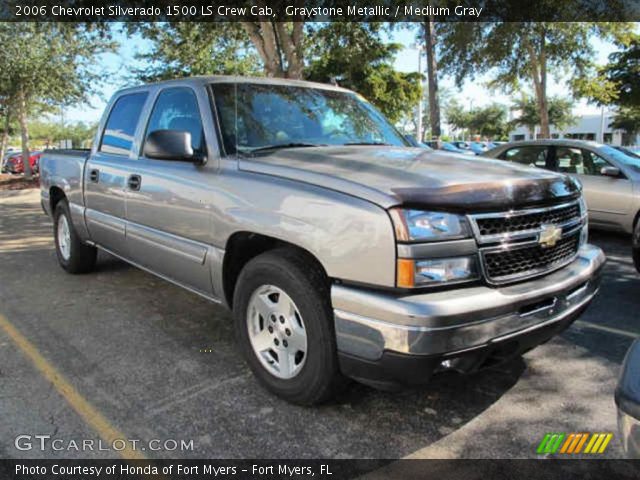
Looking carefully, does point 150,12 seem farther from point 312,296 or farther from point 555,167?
point 312,296

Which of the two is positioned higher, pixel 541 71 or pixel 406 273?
pixel 541 71

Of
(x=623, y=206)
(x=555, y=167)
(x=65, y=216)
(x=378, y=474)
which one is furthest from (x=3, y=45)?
(x=378, y=474)

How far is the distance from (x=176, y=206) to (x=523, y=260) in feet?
7.51

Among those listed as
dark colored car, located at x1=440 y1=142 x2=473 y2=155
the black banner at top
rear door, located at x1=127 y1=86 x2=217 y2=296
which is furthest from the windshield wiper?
the black banner at top

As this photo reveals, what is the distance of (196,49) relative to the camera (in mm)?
14492

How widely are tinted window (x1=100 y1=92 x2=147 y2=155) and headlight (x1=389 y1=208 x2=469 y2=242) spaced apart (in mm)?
2963

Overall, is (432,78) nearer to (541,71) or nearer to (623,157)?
(623,157)

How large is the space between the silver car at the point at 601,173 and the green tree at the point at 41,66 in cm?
1285

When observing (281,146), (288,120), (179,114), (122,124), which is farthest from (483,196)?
(122,124)

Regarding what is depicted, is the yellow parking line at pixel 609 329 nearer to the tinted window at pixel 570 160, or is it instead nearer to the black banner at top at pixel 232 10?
the tinted window at pixel 570 160

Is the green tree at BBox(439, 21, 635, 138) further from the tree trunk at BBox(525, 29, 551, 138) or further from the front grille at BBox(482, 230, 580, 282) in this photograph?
the front grille at BBox(482, 230, 580, 282)

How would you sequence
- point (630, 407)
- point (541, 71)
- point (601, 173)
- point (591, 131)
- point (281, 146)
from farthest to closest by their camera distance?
point (591, 131) < point (541, 71) < point (601, 173) < point (281, 146) < point (630, 407)

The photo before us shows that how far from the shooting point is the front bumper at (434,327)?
92.5 inches

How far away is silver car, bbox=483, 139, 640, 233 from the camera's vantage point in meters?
7.48
